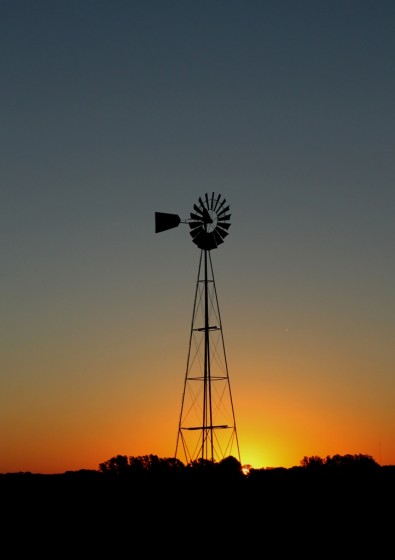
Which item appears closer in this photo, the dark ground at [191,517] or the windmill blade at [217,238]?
the dark ground at [191,517]

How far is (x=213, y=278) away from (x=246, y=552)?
1449 cm

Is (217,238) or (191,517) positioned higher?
(217,238)

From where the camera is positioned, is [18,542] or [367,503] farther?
[367,503]

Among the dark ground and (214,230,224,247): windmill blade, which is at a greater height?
(214,230,224,247): windmill blade

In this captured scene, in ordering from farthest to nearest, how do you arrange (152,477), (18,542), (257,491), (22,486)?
1. (152,477)
2. (257,491)
3. (22,486)
4. (18,542)

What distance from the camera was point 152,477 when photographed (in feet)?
206

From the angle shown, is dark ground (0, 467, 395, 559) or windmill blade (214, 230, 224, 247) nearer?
dark ground (0, 467, 395, 559)

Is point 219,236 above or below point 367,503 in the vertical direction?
above

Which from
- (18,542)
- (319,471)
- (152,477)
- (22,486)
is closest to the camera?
(18,542)

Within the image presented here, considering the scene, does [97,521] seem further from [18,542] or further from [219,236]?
[219,236]

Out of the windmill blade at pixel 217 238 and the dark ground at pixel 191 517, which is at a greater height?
the windmill blade at pixel 217 238

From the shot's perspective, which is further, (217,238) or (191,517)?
(217,238)

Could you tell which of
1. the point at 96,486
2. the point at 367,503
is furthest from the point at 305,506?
the point at 96,486

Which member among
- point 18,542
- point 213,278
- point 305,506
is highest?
point 213,278
